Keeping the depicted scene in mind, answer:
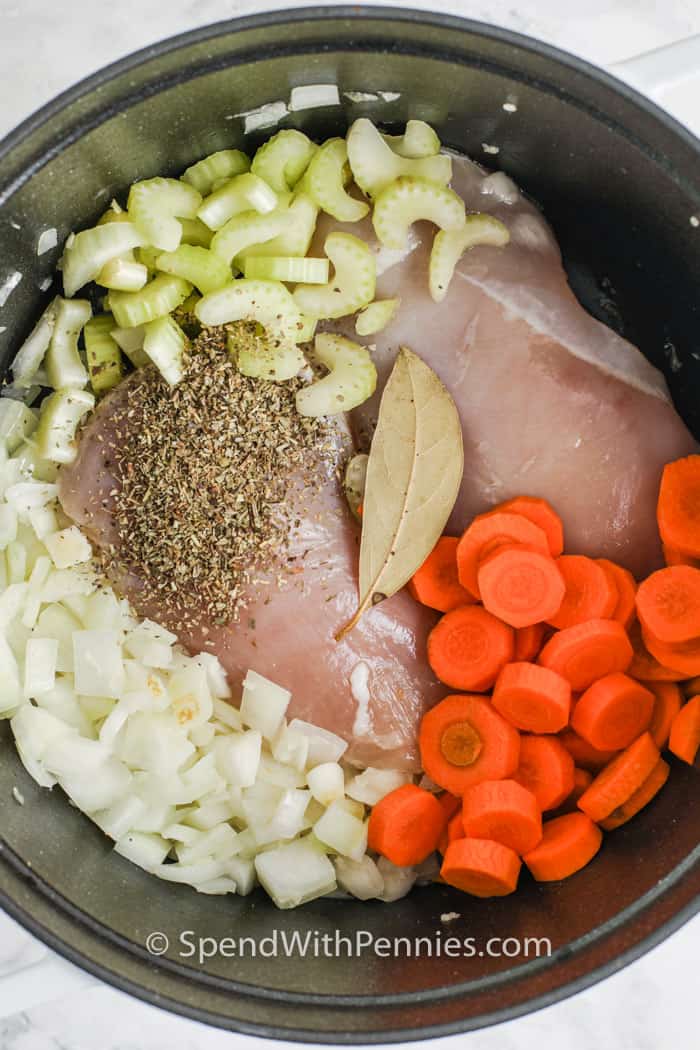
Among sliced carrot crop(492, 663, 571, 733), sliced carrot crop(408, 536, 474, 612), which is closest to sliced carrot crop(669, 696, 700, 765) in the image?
sliced carrot crop(492, 663, 571, 733)

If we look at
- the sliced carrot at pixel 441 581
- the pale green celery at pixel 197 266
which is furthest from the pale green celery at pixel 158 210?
the sliced carrot at pixel 441 581

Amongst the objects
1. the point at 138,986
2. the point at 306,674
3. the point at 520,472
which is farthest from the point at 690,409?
the point at 138,986

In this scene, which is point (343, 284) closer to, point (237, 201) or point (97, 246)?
point (237, 201)

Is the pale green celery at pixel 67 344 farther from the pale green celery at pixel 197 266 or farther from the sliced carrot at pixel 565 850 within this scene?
the sliced carrot at pixel 565 850

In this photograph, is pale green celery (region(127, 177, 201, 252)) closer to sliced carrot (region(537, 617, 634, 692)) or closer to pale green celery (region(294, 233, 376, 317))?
pale green celery (region(294, 233, 376, 317))

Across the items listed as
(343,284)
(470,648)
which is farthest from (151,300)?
(470,648)
